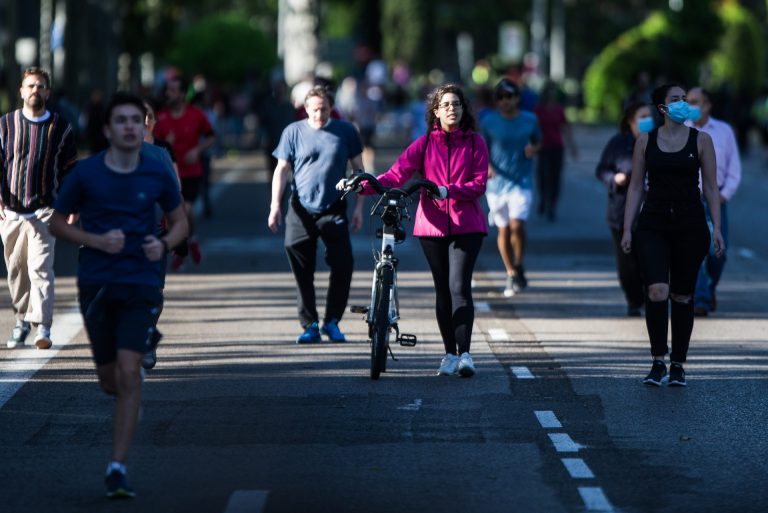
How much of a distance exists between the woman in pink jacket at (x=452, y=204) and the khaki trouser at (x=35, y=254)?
93.2 inches

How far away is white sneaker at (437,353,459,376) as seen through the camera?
1094 cm

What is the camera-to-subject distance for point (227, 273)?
1727cm

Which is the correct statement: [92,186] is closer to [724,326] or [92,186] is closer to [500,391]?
[500,391]

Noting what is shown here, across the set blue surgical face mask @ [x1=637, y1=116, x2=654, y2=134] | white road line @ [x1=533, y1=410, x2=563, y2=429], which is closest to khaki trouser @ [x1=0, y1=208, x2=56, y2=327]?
white road line @ [x1=533, y1=410, x2=563, y2=429]

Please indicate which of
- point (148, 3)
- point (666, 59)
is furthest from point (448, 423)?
point (148, 3)

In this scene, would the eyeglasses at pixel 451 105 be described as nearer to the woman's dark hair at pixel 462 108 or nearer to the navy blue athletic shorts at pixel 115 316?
the woman's dark hair at pixel 462 108

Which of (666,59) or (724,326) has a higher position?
(666,59)

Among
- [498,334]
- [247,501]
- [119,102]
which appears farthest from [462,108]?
[247,501]

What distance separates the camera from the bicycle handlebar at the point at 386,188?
10500 millimetres

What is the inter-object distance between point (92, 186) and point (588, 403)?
345cm

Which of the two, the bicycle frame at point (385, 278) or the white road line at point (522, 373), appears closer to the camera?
the bicycle frame at point (385, 278)

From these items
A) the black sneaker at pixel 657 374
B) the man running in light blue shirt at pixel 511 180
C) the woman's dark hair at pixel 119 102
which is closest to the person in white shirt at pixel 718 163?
the man running in light blue shirt at pixel 511 180

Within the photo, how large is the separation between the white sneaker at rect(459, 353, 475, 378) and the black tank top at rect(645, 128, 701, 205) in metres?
1.47

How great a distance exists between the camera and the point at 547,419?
9430mm
